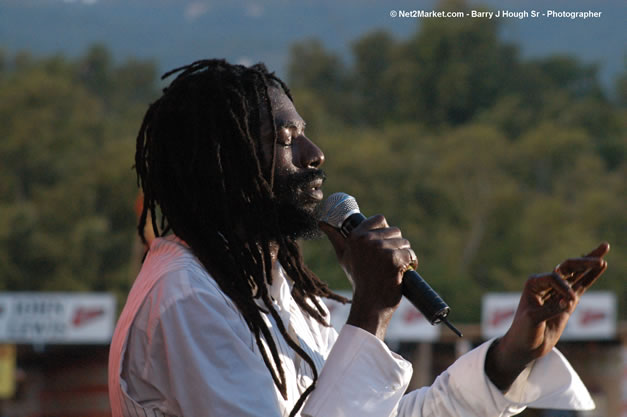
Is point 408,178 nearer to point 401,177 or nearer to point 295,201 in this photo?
point 401,177

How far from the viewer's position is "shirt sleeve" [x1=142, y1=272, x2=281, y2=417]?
159 cm

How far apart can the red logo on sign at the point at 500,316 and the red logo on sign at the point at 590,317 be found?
124 centimetres

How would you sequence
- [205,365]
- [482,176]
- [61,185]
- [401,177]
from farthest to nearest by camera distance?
1. [482,176]
2. [401,177]
3. [61,185]
4. [205,365]

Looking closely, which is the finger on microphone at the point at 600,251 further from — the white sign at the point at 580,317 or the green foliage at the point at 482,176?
the green foliage at the point at 482,176

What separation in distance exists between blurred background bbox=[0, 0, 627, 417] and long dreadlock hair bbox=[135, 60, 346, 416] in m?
9.77

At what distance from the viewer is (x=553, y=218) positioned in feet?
114

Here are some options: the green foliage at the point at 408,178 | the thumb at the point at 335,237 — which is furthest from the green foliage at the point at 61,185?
the thumb at the point at 335,237

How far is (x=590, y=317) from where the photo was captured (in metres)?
14.3

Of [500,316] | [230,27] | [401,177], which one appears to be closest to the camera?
[500,316]

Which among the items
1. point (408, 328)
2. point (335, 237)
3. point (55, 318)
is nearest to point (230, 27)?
point (55, 318)

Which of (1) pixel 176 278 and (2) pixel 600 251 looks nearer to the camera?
(1) pixel 176 278

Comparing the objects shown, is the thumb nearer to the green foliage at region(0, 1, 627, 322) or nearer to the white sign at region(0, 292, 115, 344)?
the white sign at region(0, 292, 115, 344)

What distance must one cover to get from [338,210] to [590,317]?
→ 1299cm

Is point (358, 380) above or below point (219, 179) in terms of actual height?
below
